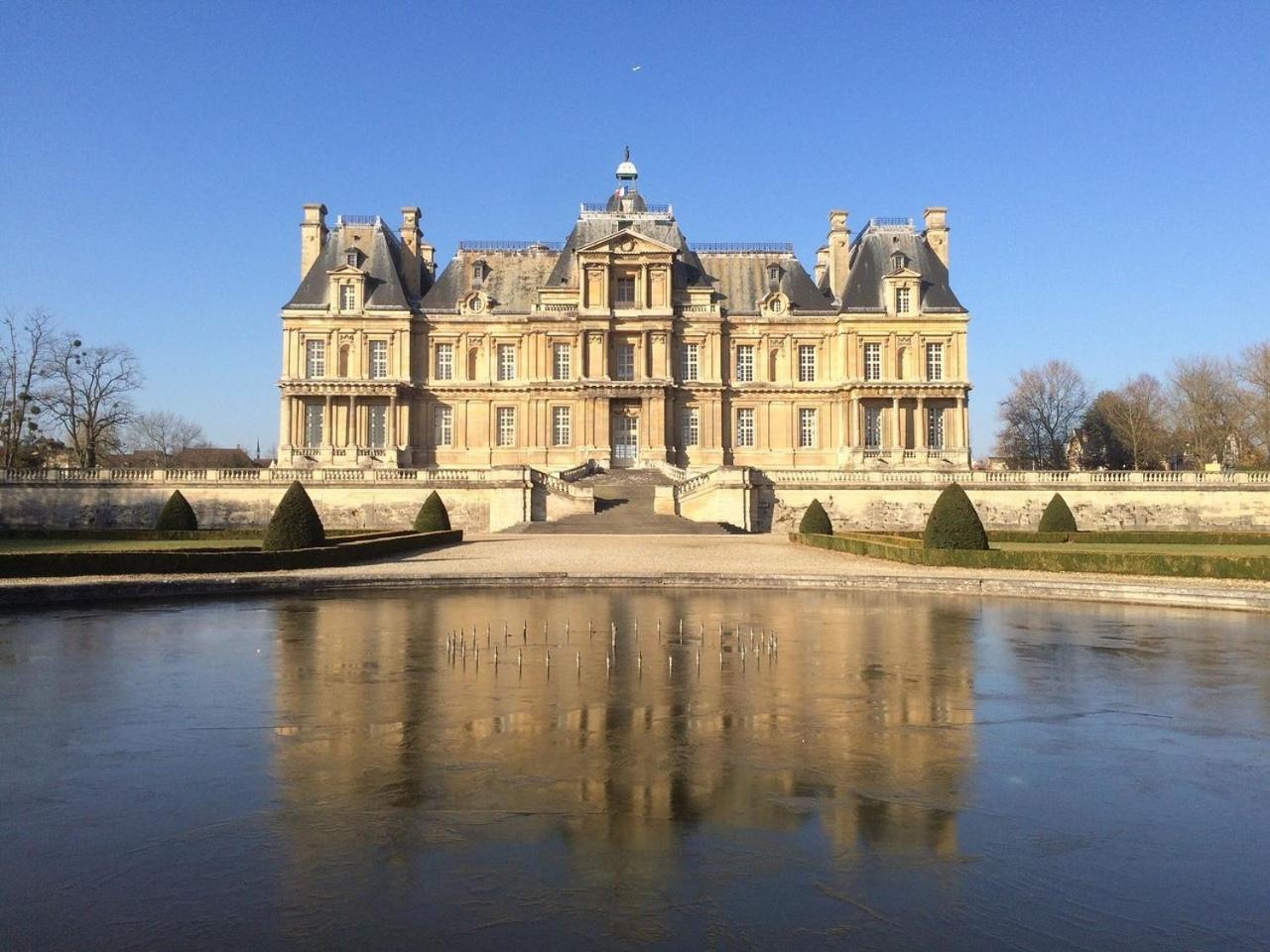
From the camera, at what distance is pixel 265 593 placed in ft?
61.8

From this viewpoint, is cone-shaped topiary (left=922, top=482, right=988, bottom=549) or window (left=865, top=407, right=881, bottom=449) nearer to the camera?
cone-shaped topiary (left=922, top=482, right=988, bottom=549)

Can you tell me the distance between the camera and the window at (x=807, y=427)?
51.4 metres

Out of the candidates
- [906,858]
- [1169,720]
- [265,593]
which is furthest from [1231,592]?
[265,593]

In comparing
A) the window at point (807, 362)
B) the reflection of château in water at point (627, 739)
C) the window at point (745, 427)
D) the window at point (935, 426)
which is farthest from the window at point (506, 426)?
the reflection of château in water at point (627, 739)

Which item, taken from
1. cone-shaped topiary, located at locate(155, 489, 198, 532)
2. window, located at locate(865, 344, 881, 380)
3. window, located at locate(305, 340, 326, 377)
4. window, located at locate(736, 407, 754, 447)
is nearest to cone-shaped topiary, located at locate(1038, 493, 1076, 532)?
window, located at locate(865, 344, 881, 380)

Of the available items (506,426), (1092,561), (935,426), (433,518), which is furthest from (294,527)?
(935,426)

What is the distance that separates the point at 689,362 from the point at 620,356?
3757 millimetres

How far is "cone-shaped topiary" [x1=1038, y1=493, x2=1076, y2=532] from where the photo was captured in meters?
32.8

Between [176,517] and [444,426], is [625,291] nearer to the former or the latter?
[444,426]

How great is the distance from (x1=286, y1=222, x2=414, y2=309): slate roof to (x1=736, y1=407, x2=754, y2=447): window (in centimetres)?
1867

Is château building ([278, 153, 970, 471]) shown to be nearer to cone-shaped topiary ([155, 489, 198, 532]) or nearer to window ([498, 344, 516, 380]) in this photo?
window ([498, 344, 516, 380])

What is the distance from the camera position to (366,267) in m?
50.2

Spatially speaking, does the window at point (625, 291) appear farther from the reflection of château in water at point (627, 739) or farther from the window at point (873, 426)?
the reflection of château in water at point (627, 739)

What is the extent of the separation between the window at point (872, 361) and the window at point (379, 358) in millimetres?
25319
